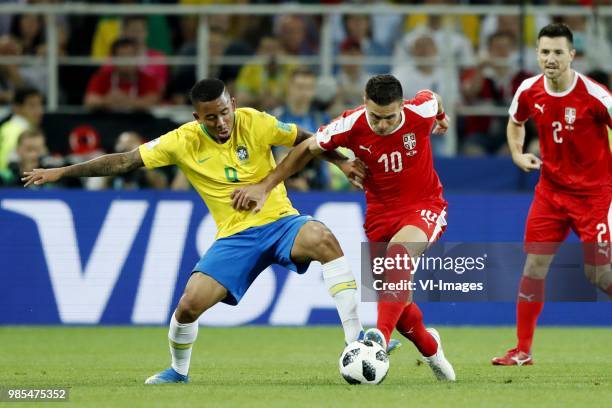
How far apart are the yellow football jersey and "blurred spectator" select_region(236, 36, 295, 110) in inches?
246

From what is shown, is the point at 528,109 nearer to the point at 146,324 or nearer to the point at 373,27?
the point at 146,324

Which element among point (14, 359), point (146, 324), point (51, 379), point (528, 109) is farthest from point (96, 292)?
point (528, 109)

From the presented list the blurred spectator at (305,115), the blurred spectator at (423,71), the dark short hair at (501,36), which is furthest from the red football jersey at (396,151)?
the dark short hair at (501,36)

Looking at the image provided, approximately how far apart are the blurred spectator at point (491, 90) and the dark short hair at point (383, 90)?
7.52 meters

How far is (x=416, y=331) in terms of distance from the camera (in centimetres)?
889

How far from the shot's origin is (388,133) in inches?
355

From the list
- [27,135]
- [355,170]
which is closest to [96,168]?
[355,170]

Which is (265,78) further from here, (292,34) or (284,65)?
(292,34)

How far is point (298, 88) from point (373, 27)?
2929 millimetres

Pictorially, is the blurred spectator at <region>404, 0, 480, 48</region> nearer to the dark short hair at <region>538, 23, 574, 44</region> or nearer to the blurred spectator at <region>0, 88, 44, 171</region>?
the blurred spectator at <region>0, 88, 44, 171</region>

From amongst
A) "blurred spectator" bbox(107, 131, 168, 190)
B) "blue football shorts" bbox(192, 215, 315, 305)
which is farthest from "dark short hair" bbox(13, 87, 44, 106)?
"blue football shorts" bbox(192, 215, 315, 305)

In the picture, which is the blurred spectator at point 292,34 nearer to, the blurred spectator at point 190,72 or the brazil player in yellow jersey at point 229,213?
the blurred spectator at point 190,72

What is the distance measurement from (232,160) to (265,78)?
23.5 feet

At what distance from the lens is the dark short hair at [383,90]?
860cm
